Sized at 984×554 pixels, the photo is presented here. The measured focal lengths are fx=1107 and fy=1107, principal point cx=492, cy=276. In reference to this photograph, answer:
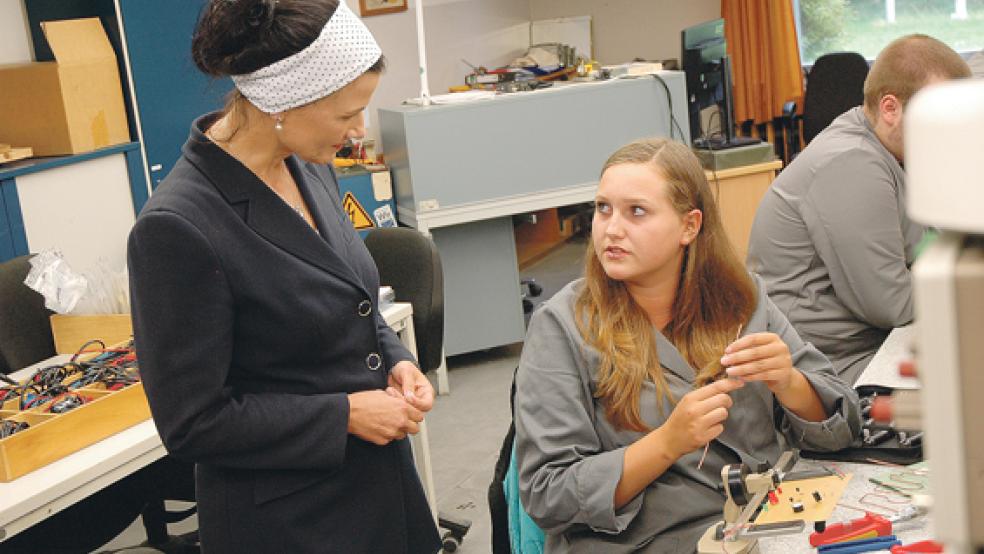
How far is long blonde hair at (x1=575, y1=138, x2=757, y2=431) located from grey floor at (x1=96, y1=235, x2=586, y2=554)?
160 cm

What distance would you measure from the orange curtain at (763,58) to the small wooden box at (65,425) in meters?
5.08

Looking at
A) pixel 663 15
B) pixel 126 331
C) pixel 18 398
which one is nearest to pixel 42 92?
pixel 126 331

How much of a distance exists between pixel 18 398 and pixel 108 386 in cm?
18

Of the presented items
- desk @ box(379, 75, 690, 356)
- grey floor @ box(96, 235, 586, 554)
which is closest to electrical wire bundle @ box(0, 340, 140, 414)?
grey floor @ box(96, 235, 586, 554)

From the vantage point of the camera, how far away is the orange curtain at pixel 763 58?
21.5 ft

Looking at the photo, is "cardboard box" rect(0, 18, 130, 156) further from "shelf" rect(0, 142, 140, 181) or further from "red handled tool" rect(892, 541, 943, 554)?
"red handled tool" rect(892, 541, 943, 554)

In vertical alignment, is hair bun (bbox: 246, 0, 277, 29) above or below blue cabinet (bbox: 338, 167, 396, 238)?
above

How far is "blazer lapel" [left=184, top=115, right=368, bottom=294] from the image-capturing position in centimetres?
155

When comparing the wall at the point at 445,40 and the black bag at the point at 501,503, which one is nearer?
the black bag at the point at 501,503

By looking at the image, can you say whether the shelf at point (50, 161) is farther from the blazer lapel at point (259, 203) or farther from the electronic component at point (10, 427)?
the blazer lapel at point (259, 203)

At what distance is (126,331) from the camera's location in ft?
8.77

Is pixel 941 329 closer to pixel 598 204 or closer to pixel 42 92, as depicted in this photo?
pixel 598 204

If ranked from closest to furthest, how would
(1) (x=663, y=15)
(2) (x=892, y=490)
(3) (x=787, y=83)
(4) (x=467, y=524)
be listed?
(2) (x=892, y=490), (4) (x=467, y=524), (3) (x=787, y=83), (1) (x=663, y=15)

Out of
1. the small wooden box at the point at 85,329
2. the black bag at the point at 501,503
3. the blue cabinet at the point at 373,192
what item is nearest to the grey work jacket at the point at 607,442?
the black bag at the point at 501,503
